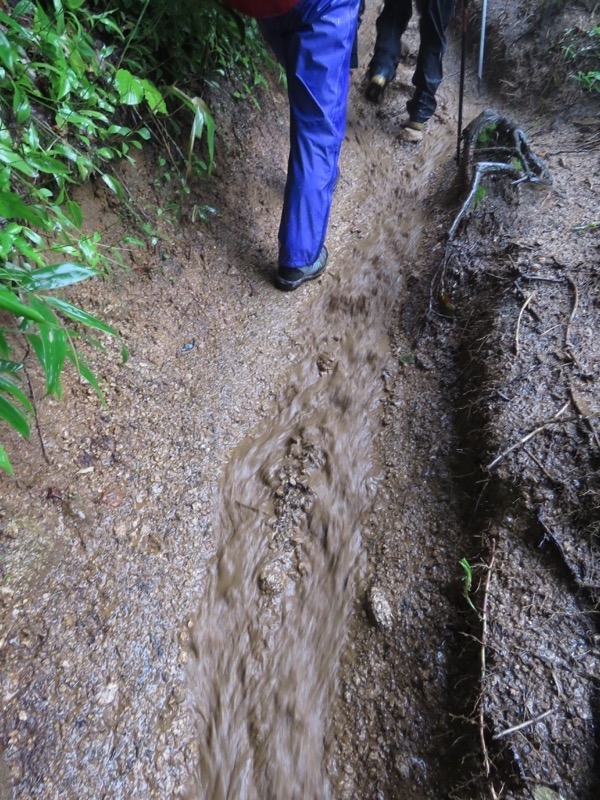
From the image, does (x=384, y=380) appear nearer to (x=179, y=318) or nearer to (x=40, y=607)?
(x=179, y=318)

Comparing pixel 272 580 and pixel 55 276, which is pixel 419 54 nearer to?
pixel 55 276

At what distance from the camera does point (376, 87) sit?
3.91 m

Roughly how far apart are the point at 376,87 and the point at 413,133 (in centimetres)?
52

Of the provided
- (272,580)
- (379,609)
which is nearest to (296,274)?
(272,580)

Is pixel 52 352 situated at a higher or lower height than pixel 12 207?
lower

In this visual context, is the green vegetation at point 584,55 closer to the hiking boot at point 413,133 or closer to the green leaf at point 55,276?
the hiking boot at point 413,133

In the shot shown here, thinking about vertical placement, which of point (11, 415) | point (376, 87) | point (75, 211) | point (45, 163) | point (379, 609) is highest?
point (376, 87)

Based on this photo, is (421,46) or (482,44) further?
(482,44)

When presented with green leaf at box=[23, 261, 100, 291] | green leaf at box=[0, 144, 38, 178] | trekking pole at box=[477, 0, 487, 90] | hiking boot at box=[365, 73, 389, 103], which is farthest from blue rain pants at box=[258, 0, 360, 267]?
trekking pole at box=[477, 0, 487, 90]

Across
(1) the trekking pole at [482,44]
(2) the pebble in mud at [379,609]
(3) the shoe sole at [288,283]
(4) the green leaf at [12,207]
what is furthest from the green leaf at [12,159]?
(1) the trekking pole at [482,44]

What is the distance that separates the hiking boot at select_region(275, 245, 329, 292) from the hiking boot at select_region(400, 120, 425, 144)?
1679 mm

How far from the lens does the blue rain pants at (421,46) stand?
333 centimetres

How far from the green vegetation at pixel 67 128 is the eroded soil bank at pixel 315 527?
21cm

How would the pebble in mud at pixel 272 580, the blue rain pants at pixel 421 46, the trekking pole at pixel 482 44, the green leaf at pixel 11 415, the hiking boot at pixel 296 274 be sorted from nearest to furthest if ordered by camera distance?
the green leaf at pixel 11 415
the pebble in mud at pixel 272 580
the hiking boot at pixel 296 274
the blue rain pants at pixel 421 46
the trekking pole at pixel 482 44
